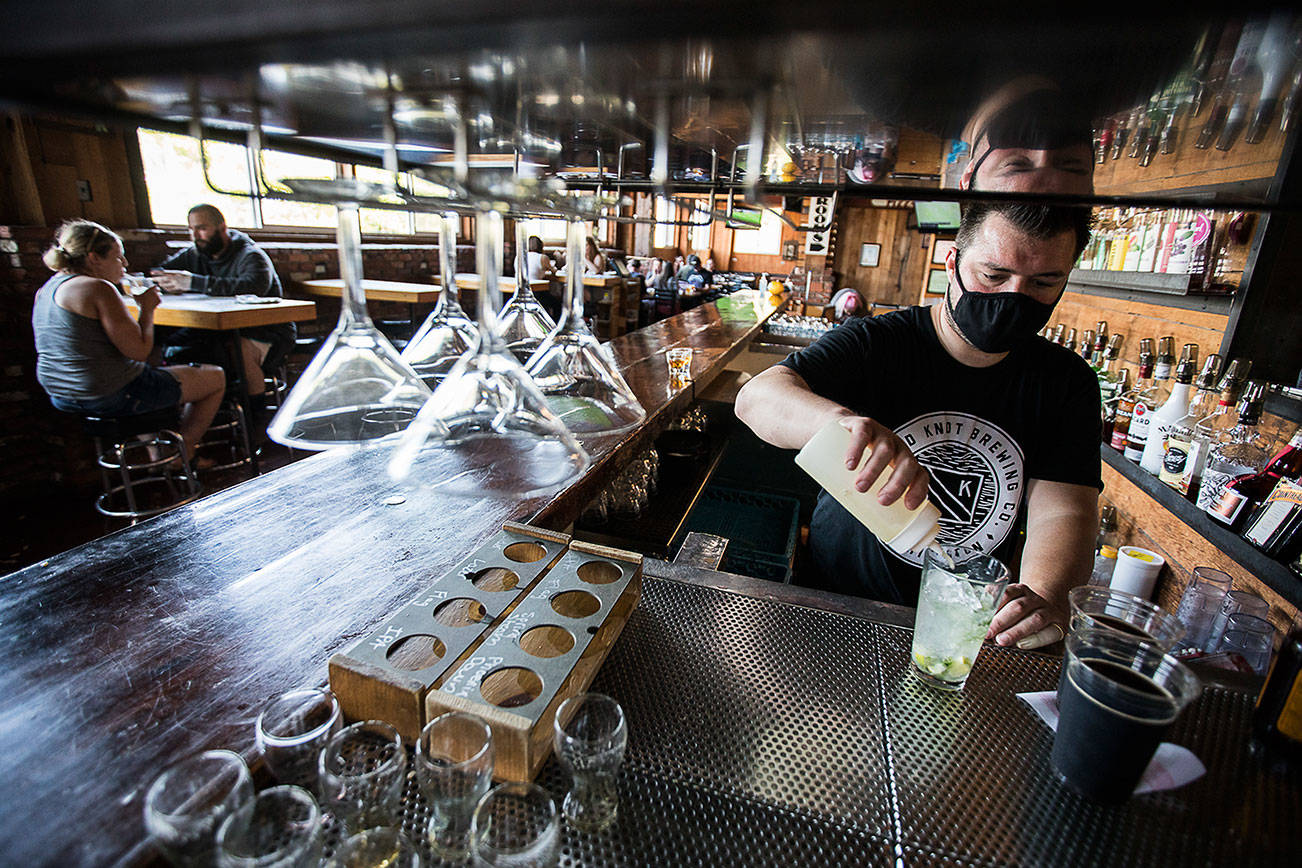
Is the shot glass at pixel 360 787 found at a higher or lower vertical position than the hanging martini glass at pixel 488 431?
lower

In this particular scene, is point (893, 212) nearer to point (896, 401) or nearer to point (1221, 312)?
point (1221, 312)

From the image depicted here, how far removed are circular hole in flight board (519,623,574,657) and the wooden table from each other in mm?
3750

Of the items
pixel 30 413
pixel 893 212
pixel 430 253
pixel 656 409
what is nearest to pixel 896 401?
pixel 656 409

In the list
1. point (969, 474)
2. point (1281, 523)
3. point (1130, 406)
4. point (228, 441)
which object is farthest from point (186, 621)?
point (228, 441)

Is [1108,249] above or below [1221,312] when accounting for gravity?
above

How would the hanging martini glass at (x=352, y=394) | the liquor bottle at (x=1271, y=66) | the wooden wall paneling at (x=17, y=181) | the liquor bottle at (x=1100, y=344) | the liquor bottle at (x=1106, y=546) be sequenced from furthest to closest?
1. the wooden wall paneling at (x=17, y=181)
2. the liquor bottle at (x=1100, y=344)
3. the liquor bottle at (x=1106, y=546)
4. the hanging martini glass at (x=352, y=394)
5. the liquor bottle at (x=1271, y=66)

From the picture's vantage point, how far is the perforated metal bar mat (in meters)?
0.72

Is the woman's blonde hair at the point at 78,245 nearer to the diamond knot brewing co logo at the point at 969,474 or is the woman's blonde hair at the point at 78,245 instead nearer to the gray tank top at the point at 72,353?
the gray tank top at the point at 72,353

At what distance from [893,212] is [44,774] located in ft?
36.1

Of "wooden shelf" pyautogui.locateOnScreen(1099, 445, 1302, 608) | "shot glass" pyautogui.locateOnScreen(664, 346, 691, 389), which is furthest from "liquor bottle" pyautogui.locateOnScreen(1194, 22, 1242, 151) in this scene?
"shot glass" pyautogui.locateOnScreen(664, 346, 691, 389)

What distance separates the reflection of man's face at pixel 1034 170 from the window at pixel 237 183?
1.74 ft

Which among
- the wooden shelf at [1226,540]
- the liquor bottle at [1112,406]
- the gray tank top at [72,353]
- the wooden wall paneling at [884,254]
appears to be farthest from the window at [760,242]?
the wooden shelf at [1226,540]

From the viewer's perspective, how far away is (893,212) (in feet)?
32.6

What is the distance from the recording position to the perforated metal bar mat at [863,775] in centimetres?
72
